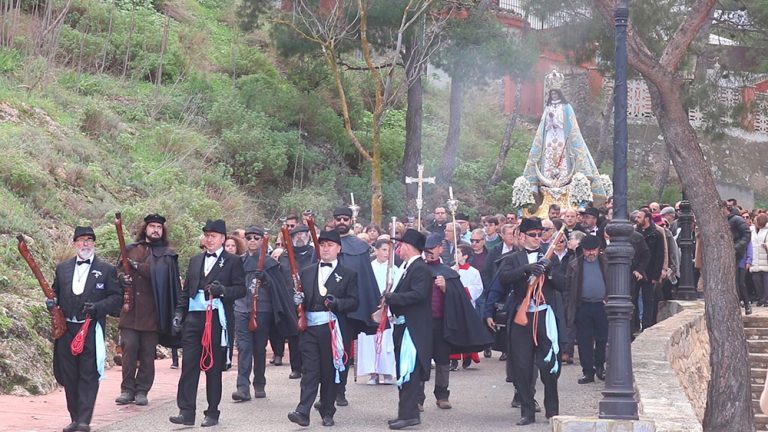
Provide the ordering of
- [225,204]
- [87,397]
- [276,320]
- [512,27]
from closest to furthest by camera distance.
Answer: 1. [87,397]
2. [276,320]
3. [225,204]
4. [512,27]

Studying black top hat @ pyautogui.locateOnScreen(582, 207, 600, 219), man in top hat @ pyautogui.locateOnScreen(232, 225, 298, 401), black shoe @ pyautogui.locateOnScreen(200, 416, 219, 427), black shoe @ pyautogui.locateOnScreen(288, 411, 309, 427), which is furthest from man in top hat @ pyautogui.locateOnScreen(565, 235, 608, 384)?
black shoe @ pyautogui.locateOnScreen(200, 416, 219, 427)

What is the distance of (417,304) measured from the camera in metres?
12.0

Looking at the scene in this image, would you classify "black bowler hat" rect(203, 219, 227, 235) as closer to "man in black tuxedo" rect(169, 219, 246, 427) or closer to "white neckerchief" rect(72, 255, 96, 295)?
"man in black tuxedo" rect(169, 219, 246, 427)

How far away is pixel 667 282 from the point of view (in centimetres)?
1969

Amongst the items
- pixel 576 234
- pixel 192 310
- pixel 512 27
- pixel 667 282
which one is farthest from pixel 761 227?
pixel 512 27

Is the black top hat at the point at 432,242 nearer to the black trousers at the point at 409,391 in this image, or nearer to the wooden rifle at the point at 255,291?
the black trousers at the point at 409,391

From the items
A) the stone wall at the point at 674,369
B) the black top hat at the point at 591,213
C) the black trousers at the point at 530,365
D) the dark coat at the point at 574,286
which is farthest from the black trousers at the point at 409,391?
the black top hat at the point at 591,213

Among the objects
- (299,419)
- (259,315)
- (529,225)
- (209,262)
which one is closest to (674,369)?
(529,225)

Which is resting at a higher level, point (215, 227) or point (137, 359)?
point (215, 227)

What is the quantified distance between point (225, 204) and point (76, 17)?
26.3 feet

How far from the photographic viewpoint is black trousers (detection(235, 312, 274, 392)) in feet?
44.1

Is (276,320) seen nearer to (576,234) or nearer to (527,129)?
(576,234)

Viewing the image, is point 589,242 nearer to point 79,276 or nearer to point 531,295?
point 531,295

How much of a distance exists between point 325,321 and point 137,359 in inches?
97.9
